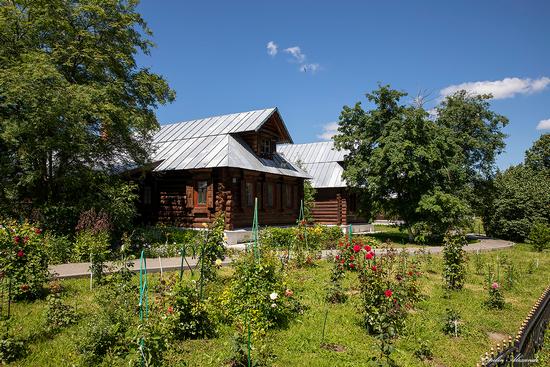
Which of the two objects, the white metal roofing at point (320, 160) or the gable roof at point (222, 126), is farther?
the white metal roofing at point (320, 160)

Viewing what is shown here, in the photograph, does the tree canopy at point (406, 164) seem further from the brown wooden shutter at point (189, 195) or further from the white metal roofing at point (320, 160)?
the brown wooden shutter at point (189, 195)

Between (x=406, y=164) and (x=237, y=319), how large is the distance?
50.2 ft

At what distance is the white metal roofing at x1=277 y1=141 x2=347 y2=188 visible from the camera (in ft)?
97.9

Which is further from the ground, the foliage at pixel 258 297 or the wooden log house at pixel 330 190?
the wooden log house at pixel 330 190

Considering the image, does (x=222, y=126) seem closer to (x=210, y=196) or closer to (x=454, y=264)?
(x=210, y=196)

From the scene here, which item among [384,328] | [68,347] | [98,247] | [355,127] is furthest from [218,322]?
[355,127]

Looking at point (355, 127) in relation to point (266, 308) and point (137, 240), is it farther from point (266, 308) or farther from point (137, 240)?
point (266, 308)

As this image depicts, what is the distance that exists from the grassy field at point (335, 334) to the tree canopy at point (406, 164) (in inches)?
403

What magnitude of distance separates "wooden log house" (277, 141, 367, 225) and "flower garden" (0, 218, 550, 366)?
19830 mm

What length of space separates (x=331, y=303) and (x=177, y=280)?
3.59 m

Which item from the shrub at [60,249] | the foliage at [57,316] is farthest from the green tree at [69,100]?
the foliage at [57,316]

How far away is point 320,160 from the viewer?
31.9m

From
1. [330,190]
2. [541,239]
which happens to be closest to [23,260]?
[541,239]

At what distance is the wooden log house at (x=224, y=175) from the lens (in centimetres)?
1909
